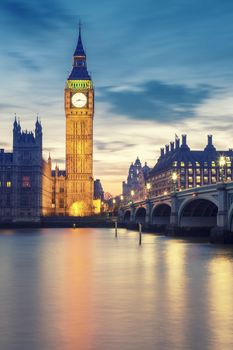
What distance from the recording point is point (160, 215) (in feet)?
425

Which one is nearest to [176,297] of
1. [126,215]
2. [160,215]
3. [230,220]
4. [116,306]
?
[116,306]

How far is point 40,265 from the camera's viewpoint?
46.7 meters

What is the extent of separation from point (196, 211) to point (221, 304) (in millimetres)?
71404

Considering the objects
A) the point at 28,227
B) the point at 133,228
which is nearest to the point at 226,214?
the point at 133,228

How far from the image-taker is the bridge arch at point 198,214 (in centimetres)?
9400

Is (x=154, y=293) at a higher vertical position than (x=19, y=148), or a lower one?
lower

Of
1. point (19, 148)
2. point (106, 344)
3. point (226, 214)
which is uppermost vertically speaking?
point (19, 148)

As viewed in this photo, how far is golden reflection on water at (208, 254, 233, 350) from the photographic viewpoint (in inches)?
759

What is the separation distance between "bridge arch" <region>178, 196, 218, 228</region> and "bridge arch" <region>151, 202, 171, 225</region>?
2360 cm

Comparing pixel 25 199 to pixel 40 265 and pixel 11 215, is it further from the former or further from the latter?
pixel 40 265

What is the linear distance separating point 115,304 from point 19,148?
571 feet

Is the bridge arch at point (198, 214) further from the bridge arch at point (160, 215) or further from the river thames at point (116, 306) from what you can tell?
the river thames at point (116, 306)

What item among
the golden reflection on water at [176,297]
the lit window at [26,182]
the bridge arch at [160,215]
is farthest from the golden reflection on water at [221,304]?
the lit window at [26,182]

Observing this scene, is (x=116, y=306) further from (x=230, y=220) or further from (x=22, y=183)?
(x=22, y=183)
